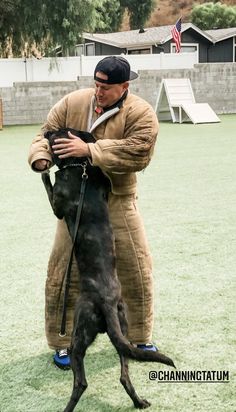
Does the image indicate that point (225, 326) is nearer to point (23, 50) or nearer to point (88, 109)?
point (88, 109)

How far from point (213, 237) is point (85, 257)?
3.38 m

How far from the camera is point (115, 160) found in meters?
3.13

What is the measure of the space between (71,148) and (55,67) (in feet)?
71.8

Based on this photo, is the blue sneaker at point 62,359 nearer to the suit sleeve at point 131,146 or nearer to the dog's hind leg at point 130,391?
the dog's hind leg at point 130,391

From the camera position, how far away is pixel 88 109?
3.37 metres

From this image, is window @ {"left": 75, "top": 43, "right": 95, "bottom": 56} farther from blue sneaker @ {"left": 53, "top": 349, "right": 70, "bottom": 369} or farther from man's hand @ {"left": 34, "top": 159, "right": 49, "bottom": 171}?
man's hand @ {"left": 34, "top": 159, "right": 49, "bottom": 171}

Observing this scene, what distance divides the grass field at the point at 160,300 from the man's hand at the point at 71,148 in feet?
4.23

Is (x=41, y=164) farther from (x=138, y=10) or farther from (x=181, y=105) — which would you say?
(x=138, y=10)

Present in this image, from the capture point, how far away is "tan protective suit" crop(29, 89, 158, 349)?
318 centimetres

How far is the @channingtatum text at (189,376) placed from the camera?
3455 mm

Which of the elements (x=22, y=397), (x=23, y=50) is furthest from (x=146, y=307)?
(x=23, y=50)

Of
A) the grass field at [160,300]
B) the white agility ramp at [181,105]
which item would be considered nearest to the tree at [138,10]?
the white agility ramp at [181,105]

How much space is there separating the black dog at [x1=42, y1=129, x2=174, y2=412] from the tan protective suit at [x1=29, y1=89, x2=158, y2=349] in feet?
0.38

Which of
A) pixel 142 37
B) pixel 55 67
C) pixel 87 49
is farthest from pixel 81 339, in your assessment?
pixel 87 49
